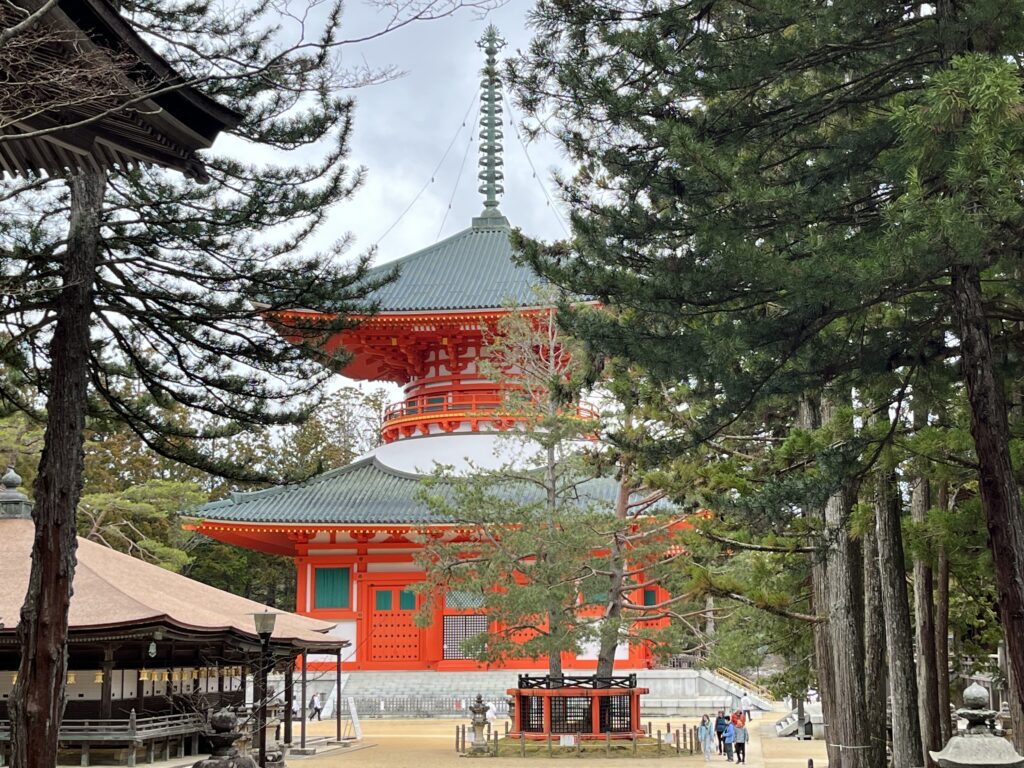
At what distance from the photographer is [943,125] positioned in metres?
7.45

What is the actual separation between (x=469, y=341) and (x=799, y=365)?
76.7ft

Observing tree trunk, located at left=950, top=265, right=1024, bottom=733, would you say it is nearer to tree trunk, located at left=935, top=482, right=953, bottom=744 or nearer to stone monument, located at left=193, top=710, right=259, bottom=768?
tree trunk, located at left=935, top=482, right=953, bottom=744

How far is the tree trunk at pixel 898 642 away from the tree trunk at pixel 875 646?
43 cm

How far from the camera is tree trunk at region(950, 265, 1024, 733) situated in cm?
786

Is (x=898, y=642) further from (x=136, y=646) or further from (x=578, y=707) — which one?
(x=136, y=646)

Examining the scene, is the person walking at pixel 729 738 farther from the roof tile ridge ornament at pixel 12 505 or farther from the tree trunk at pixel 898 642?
the roof tile ridge ornament at pixel 12 505

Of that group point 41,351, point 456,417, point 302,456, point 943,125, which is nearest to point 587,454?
point 41,351

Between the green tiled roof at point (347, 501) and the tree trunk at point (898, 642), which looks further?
the green tiled roof at point (347, 501)

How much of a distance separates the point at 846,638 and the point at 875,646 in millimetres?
336

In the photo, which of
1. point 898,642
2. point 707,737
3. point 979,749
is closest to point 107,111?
point 979,749

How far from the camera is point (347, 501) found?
31.1 meters

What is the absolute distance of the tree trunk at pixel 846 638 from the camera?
11.9m

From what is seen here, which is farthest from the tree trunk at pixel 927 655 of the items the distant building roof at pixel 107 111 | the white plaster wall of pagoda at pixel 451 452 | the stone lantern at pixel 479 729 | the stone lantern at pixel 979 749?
the white plaster wall of pagoda at pixel 451 452

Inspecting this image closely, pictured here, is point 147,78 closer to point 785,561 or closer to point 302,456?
point 785,561
